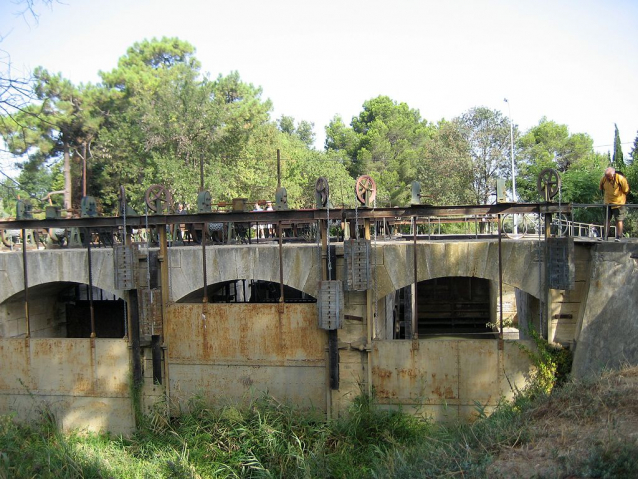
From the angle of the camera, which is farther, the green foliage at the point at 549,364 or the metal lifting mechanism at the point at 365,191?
the metal lifting mechanism at the point at 365,191

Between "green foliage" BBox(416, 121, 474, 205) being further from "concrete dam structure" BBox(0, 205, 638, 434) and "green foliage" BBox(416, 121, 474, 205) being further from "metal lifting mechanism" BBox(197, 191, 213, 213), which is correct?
"metal lifting mechanism" BBox(197, 191, 213, 213)

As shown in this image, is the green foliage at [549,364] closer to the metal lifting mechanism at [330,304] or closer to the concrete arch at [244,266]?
the metal lifting mechanism at [330,304]

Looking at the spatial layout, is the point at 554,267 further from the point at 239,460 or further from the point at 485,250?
the point at 239,460

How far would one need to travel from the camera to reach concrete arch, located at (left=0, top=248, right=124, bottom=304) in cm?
1234

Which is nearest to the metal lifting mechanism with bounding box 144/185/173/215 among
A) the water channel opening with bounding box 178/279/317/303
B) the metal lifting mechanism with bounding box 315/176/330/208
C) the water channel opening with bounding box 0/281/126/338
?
the water channel opening with bounding box 178/279/317/303

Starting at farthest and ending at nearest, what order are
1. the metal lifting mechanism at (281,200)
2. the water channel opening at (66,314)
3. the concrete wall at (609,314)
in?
the water channel opening at (66,314) → the metal lifting mechanism at (281,200) → the concrete wall at (609,314)

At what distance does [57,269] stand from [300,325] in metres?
5.86

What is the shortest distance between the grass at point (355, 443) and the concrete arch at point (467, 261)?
2.30 meters

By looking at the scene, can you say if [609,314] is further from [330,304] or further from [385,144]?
[385,144]

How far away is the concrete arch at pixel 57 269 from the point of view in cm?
1234

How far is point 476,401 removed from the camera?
10.7m

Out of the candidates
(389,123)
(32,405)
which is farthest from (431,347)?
(389,123)

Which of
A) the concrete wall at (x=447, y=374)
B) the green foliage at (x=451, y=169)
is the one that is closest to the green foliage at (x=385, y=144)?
the green foliage at (x=451, y=169)

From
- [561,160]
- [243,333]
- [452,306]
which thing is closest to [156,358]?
[243,333]
